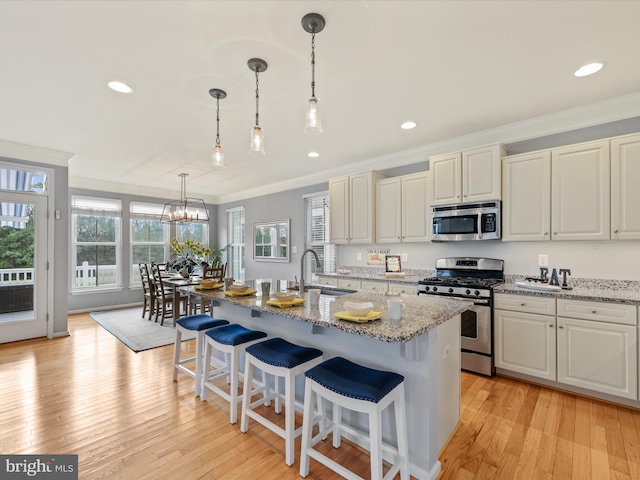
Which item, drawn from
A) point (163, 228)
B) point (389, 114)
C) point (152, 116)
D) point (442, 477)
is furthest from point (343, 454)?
point (163, 228)

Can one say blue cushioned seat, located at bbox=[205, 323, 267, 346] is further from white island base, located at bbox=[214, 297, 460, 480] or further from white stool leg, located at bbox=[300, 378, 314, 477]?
white stool leg, located at bbox=[300, 378, 314, 477]

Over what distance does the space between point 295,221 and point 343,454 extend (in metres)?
4.49

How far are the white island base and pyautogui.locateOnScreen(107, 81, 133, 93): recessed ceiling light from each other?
7.53 ft

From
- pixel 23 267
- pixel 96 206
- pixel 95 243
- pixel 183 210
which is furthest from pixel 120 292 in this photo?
pixel 183 210

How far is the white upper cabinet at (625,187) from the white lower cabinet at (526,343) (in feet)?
3.35

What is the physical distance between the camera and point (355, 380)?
163 centimetres

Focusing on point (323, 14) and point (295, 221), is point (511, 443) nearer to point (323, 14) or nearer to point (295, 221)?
point (323, 14)

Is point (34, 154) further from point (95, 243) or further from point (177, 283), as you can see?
point (177, 283)

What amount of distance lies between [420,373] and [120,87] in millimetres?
3192

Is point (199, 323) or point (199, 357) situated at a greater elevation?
point (199, 323)

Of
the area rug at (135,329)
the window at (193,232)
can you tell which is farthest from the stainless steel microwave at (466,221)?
the window at (193,232)

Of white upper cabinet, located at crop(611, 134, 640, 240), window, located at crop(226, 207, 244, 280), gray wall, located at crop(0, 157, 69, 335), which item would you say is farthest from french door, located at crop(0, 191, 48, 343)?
white upper cabinet, located at crop(611, 134, 640, 240)

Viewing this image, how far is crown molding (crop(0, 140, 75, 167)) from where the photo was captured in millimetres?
4070

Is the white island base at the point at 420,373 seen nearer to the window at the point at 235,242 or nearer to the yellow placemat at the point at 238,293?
the yellow placemat at the point at 238,293
